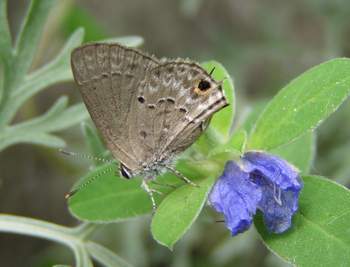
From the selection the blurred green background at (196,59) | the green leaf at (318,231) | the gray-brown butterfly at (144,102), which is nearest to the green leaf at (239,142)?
the gray-brown butterfly at (144,102)

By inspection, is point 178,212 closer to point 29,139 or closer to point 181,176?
point 181,176

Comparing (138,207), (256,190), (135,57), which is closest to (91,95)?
(135,57)

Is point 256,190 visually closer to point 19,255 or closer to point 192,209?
point 192,209

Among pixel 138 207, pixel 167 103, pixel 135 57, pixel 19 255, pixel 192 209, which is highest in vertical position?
pixel 135 57

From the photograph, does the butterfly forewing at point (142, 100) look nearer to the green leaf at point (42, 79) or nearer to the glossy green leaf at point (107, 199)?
the glossy green leaf at point (107, 199)

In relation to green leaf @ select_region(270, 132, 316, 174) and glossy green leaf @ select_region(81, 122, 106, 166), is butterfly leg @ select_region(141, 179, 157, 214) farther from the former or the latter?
green leaf @ select_region(270, 132, 316, 174)

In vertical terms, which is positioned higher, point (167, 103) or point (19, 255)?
point (167, 103)

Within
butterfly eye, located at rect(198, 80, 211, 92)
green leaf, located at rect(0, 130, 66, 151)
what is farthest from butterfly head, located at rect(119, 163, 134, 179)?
green leaf, located at rect(0, 130, 66, 151)
